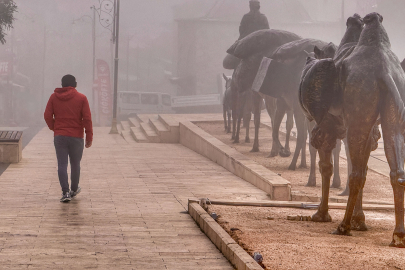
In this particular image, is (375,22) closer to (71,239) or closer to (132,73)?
(71,239)

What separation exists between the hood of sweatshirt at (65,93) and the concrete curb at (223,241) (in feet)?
7.66

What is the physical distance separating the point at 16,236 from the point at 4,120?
3781 centimetres

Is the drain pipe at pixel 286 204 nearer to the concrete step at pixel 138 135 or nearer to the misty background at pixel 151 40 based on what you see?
the concrete step at pixel 138 135

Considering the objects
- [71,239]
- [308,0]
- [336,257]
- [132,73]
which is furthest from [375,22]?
[132,73]

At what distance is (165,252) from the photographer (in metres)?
5.79

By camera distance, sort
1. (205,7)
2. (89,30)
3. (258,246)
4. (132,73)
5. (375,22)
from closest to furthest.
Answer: (258,246), (375,22), (205,7), (132,73), (89,30)

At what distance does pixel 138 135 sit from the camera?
23.2m

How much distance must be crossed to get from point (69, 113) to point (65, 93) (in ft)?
0.96

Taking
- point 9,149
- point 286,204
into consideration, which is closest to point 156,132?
point 9,149

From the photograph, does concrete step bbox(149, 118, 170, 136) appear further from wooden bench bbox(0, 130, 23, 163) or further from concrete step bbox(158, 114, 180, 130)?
wooden bench bbox(0, 130, 23, 163)

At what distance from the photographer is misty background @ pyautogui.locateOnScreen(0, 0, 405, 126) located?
44312mm

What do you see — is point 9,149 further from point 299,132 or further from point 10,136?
point 299,132

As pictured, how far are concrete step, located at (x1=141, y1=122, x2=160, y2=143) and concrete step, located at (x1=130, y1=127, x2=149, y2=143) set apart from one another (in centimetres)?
14

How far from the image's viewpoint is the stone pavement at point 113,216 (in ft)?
18.1
